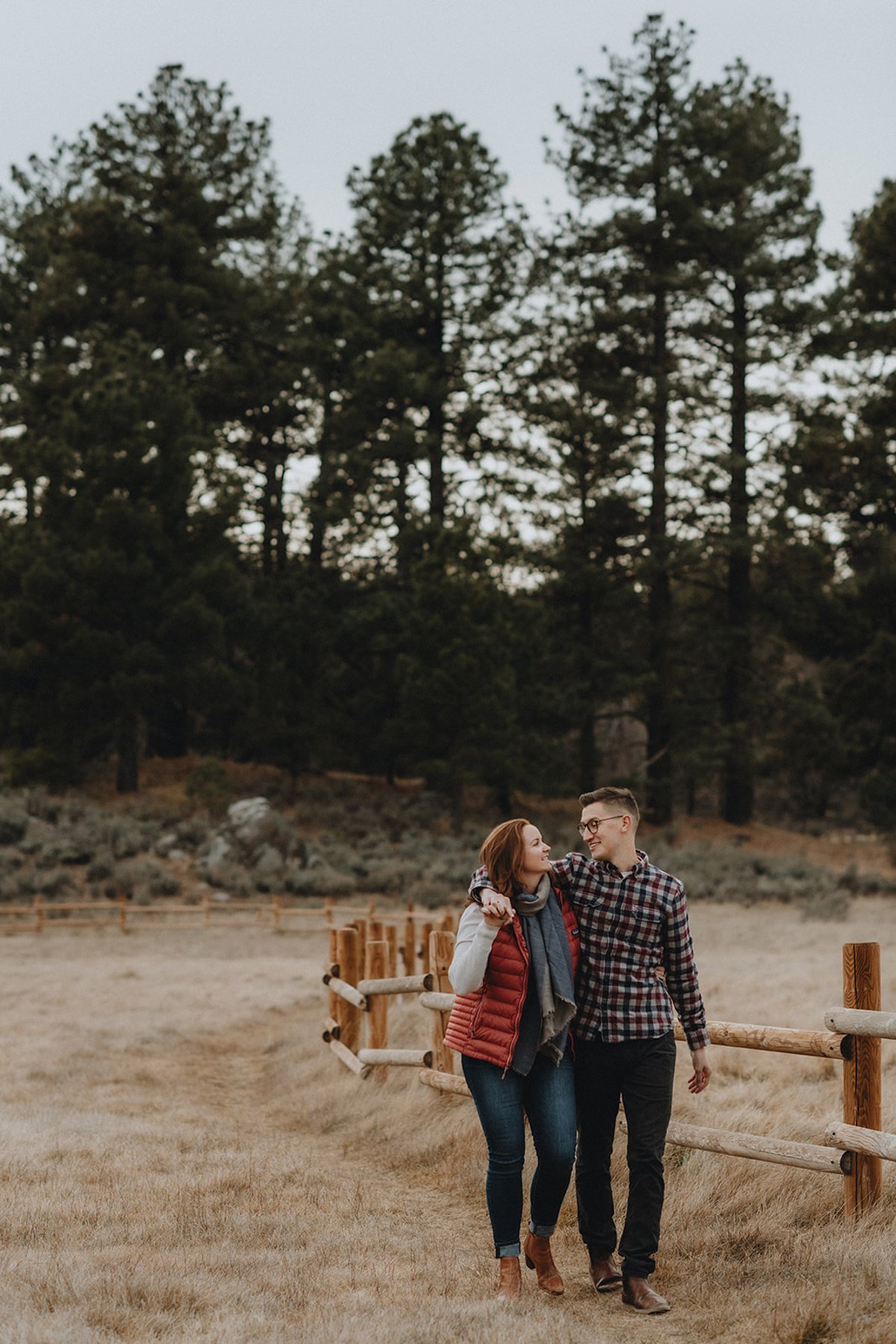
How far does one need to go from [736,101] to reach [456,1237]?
37.3 metres

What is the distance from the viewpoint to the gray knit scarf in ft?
14.8

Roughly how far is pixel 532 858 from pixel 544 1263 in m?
1.66

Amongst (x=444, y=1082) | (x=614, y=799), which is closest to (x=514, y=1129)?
(x=614, y=799)

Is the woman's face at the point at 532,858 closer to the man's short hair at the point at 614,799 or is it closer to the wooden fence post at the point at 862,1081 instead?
the man's short hair at the point at 614,799

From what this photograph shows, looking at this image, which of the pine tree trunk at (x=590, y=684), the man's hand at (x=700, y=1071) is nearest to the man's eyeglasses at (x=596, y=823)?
the man's hand at (x=700, y=1071)

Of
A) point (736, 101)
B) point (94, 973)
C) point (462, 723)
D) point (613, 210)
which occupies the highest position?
point (736, 101)

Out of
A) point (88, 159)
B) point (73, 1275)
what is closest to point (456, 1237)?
point (73, 1275)

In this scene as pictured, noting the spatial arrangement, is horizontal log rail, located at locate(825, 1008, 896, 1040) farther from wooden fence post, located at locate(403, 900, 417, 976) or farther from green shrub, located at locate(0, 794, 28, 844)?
green shrub, located at locate(0, 794, 28, 844)

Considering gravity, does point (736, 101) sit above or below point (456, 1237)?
above

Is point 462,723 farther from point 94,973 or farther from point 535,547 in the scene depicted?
point 94,973

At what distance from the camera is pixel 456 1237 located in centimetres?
568

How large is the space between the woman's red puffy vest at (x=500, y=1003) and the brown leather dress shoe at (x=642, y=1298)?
3.25ft

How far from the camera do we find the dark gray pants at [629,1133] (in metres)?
4.62

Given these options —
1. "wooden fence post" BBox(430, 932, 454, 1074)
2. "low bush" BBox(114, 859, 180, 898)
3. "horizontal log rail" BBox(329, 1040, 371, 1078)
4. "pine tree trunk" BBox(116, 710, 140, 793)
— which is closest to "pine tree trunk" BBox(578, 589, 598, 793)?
"pine tree trunk" BBox(116, 710, 140, 793)
